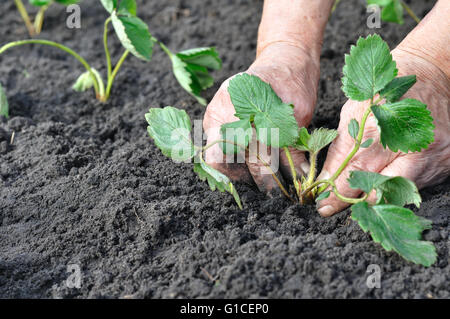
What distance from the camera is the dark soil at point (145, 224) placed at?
1.17m

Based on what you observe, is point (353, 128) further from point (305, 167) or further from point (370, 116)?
point (305, 167)

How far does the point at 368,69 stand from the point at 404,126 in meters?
0.15

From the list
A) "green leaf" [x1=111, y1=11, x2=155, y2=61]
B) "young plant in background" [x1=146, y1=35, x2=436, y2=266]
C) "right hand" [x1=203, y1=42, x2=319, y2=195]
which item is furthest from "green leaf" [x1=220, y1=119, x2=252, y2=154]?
"green leaf" [x1=111, y1=11, x2=155, y2=61]

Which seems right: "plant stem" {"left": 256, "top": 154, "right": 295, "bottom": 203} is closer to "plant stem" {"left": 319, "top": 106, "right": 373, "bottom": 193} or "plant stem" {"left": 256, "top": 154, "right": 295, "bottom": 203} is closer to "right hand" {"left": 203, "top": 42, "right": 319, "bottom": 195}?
"right hand" {"left": 203, "top": 42, "right": 319, "bottom": 195}

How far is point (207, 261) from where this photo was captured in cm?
124

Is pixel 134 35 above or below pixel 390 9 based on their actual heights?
above

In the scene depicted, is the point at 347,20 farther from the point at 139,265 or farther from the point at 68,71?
the point at 139,265

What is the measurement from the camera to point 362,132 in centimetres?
124

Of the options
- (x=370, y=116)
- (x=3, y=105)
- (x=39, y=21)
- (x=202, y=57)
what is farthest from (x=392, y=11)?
(x=39, y=21)

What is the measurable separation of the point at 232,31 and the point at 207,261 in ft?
4.87

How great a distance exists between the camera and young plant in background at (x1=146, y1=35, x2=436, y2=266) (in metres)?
1.16

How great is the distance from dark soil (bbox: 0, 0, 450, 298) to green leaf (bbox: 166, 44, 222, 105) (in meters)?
0.08

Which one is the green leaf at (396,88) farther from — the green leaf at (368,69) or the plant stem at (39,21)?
the plant stem at (39,21)

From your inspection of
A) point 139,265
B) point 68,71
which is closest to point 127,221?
point 139,265
